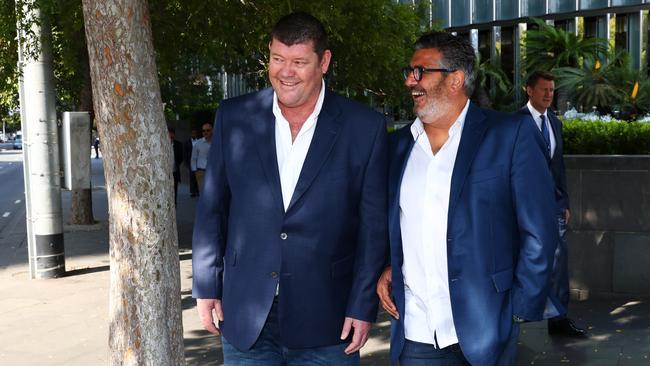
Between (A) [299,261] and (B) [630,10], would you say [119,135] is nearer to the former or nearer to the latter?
(A) [299,261]

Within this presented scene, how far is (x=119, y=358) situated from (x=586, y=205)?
16.4 feet

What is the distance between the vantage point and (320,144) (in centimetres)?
311

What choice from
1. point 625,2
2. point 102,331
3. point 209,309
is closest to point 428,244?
point 209,309

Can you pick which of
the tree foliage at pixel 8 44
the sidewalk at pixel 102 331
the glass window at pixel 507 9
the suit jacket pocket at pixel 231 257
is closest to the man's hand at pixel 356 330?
the suit jacket pocket at pixel 231 257

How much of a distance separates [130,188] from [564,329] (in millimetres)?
3768

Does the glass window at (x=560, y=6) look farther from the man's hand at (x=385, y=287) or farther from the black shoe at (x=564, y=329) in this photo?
the man's hand at (x=385, y=287)

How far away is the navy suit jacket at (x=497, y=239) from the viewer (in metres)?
2.94

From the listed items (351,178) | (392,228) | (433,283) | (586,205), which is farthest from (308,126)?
(586,205)

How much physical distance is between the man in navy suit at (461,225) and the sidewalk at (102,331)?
120 inches

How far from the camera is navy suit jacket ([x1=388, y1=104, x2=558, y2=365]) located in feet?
9.63

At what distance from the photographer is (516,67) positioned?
122 feet

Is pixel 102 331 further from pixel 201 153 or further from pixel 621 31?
pixel 621 31

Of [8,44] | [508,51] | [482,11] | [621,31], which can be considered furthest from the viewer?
[482,11]

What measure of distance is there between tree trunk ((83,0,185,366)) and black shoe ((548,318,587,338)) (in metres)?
3.32
